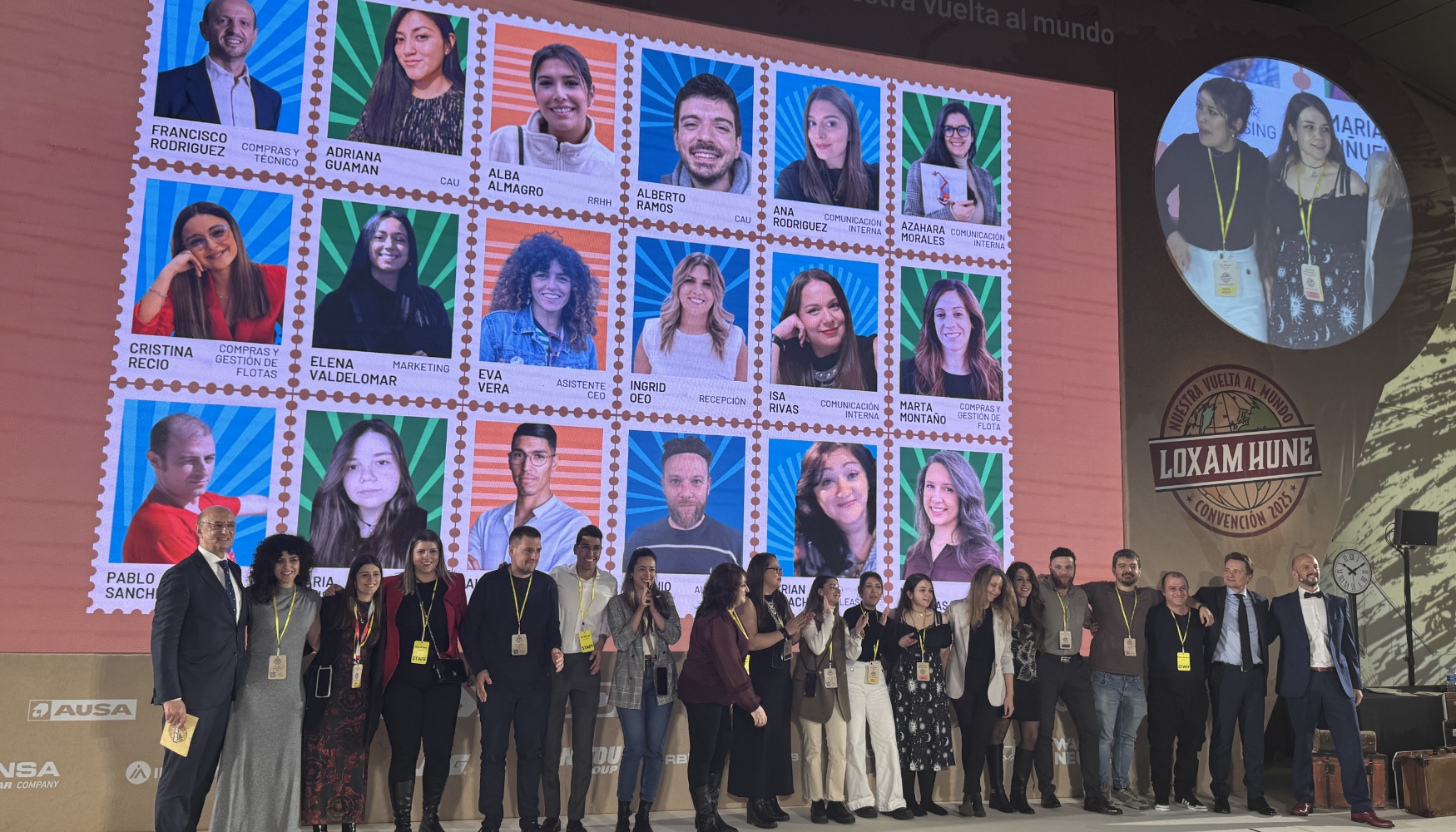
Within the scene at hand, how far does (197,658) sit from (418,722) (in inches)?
48.3

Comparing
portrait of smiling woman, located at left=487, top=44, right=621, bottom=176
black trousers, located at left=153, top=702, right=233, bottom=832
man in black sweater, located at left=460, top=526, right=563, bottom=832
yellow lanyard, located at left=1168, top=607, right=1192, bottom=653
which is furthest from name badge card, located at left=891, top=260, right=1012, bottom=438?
black trousers, located at left=153, top=702, right=233, bottom=832

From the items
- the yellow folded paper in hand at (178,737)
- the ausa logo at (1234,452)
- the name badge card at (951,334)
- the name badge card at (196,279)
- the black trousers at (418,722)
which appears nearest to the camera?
the yellow folded paper in hand at (178,737)

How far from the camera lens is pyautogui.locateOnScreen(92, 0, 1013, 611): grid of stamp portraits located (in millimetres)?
5965

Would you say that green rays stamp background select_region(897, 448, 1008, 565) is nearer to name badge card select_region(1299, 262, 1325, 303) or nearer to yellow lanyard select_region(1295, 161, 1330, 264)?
name badge card select_region(1299, 262, 1325, 303)

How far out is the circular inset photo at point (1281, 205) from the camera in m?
8.23

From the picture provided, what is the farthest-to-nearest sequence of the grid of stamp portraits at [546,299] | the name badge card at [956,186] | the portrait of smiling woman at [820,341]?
the name badge card at [956,186] → the portrait of smiling woman at [820,341] → the grid of stamp portraits at [546,299]

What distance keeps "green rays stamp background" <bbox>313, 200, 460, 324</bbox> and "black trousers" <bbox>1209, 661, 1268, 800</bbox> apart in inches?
200

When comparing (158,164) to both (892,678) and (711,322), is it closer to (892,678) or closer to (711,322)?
(711,322)

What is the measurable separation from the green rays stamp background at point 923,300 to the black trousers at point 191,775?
176 inches

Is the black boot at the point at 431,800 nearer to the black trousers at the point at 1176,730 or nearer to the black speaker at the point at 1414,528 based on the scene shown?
the black trousers at the point at 1176,730

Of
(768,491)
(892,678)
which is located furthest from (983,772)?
(768,491)

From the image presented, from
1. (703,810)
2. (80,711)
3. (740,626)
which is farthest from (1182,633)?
(80,711)

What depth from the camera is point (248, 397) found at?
19.6 feet

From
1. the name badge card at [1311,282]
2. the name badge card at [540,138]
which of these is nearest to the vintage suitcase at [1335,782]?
the name badge card at [1311,282]
